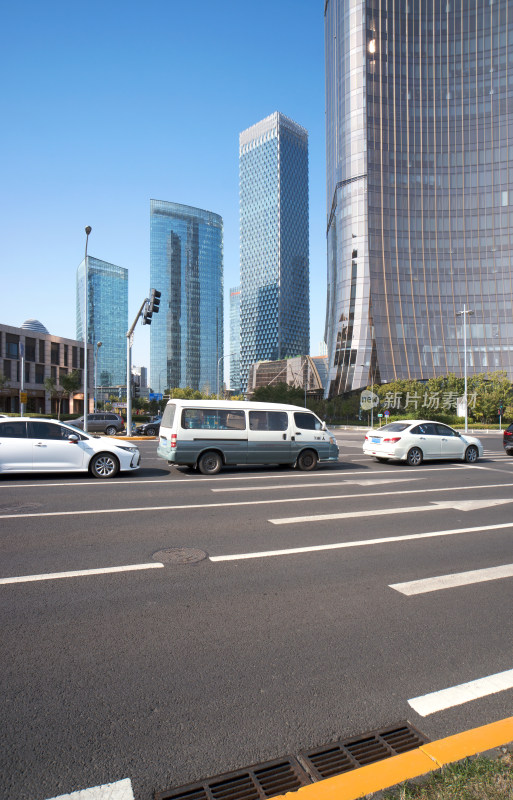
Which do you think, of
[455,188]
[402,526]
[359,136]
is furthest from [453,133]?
[402,526]

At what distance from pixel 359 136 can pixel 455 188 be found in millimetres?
19424

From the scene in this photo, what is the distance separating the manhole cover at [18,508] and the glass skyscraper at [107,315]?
521ft

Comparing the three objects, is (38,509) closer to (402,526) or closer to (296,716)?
(402,526)

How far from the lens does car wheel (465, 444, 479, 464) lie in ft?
59.3

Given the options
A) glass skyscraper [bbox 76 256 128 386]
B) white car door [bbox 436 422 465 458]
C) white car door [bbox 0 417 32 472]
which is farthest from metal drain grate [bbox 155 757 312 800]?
glass skyscraper [bbox 76 256 128 386]

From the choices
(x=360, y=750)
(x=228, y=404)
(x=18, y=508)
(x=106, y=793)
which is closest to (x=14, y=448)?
(x=18, y=508)

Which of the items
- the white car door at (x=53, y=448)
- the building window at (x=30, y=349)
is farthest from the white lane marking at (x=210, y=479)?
the building window at (x=30, y=349)

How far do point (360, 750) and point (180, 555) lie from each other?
3.67 m

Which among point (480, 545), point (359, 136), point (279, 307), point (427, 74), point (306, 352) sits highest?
point (427, 74)

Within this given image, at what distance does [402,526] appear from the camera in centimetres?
780

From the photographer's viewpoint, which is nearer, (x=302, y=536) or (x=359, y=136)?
(x=302, y=536)

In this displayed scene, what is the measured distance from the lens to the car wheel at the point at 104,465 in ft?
41.6

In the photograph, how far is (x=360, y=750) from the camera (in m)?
2.68

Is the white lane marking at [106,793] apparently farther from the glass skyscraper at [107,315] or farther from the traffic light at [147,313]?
the glass skyscraper at [107,315]
